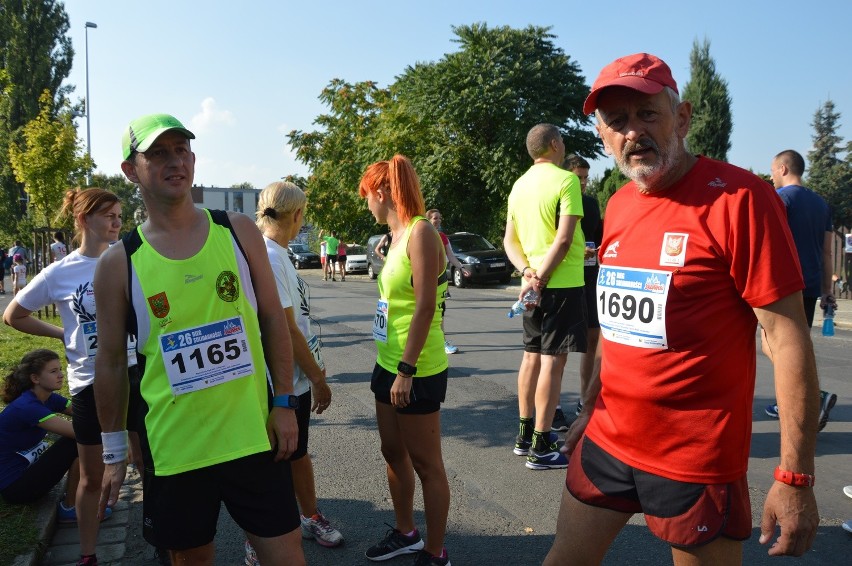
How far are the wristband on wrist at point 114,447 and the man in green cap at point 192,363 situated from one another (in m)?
0.31

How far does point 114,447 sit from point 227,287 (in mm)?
842

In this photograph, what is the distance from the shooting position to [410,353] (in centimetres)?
333

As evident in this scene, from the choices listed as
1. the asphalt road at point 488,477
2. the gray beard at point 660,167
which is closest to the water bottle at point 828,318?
the asphalt road at point 488,477

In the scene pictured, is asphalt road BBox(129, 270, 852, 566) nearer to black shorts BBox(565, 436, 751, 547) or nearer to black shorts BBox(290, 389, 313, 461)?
black shorts BBox(290, 389, 313, 461)

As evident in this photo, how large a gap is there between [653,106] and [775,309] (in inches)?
28.3

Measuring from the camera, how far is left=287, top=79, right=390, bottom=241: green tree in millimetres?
35969

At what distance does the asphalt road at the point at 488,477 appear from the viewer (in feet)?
12.1

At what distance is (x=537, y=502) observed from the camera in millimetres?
4301

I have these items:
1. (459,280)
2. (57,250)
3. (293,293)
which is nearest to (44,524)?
(293,293)

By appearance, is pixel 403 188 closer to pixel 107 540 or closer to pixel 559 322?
pixel 559 322

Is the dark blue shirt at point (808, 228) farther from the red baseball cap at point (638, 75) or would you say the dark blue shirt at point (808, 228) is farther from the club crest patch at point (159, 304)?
the club crest patch at point (159, 304)

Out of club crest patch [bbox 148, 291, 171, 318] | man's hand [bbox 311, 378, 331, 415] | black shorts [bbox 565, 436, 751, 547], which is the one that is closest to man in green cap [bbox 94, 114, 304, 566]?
club crest patch [bbox 148, 291, 171, 318]

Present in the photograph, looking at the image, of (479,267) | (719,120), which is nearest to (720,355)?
(479,267)

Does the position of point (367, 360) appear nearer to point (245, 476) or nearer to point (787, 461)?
point (245, 476)
